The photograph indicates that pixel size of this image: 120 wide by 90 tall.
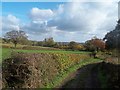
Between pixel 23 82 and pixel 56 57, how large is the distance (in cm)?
921

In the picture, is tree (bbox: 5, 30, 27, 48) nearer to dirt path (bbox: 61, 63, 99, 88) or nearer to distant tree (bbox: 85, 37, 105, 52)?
distant tree (bbox: 85, 37, 105, 52)

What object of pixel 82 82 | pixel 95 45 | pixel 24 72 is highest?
pixel 95 45

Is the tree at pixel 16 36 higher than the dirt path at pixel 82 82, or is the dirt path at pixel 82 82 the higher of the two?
the tree at pixel 16 36

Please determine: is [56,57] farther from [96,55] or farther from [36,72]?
[96,55]

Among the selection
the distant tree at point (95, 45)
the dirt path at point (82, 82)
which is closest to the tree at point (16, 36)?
the distant tree at point (95, 45)

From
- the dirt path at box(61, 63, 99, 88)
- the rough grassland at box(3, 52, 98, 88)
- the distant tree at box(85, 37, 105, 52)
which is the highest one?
the distant tree at box(85, 37, 105, 52)

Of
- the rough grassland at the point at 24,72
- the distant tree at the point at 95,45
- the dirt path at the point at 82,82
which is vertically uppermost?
the distant tree at the point at 95,45

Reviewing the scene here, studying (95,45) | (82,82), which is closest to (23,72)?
(82,82)

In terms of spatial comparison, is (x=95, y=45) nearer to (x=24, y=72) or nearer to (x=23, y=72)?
(x=24, y=72)

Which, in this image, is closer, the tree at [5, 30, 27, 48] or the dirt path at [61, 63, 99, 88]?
the dirt path at [61, 63, 99, 88]

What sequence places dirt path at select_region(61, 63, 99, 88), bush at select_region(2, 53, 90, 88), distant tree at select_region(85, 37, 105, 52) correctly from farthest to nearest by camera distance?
distant tree at select_region(85, 37, 105, 52)
dirt path at select_region(61, 63, 99, 88)
bush at select_region(2, 53, 90, 88)

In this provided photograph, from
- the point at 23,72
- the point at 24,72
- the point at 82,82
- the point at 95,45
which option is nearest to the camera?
the point at 23,72

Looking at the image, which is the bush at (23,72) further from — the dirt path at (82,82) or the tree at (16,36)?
the tree at (16,36)

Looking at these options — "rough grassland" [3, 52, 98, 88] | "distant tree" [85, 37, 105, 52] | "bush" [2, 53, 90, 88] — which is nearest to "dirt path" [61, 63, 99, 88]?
"rough grassland" [3, 52, 98, 88]
